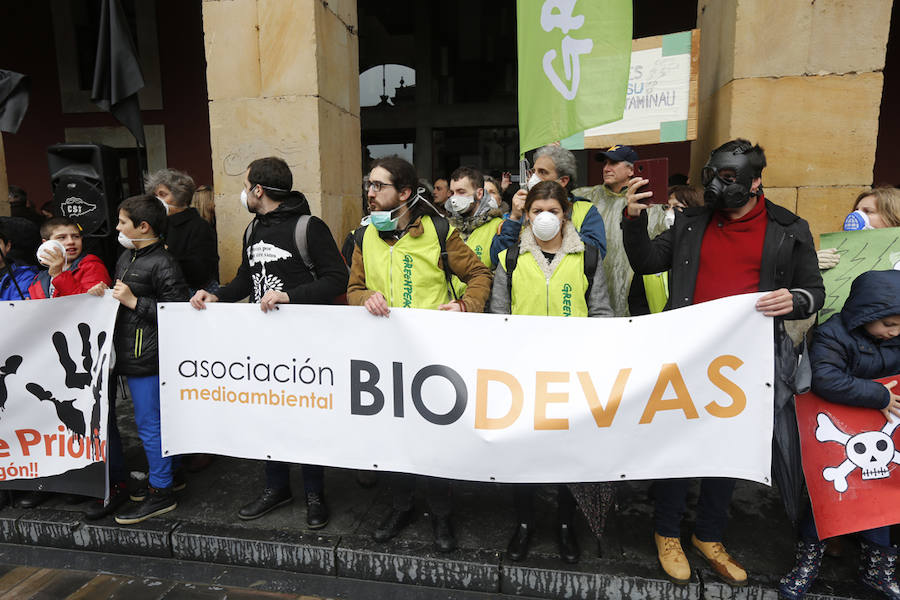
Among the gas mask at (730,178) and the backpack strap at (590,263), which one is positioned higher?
the gas mask at (730,178)

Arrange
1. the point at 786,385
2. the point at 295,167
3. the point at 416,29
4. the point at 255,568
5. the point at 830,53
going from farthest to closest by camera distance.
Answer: the point at 416,29 → the point at 295,167 → the point at 830,53 → the point at 255,568 → the point at 786,385

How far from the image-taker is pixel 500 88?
9719 mm

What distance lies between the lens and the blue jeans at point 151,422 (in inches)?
122

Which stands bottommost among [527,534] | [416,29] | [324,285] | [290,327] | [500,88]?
[527,534]

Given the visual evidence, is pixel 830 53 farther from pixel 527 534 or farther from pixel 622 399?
pixel 527 534

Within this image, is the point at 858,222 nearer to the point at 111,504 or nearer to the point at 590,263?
the point at 590,263

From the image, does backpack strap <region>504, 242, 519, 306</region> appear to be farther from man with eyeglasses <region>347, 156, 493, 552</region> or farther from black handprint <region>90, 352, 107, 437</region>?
black handprint <region>90, 352, 107, 437</region>

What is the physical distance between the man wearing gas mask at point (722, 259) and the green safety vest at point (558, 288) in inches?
10.6

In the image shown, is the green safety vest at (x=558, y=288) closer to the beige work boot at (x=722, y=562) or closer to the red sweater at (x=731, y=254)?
the red sweater at (x=731, y=254)

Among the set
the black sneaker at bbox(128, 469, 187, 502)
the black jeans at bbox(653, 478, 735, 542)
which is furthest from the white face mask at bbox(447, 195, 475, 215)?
the black sneaker at bbox(128, 469, 187, 502)

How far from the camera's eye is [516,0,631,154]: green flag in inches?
102

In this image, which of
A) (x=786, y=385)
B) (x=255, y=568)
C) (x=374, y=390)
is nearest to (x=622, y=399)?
(x=786, y=385)

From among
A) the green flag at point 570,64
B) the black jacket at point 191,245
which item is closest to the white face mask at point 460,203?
the green flag at point 570,64

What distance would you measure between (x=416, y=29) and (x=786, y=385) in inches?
354
